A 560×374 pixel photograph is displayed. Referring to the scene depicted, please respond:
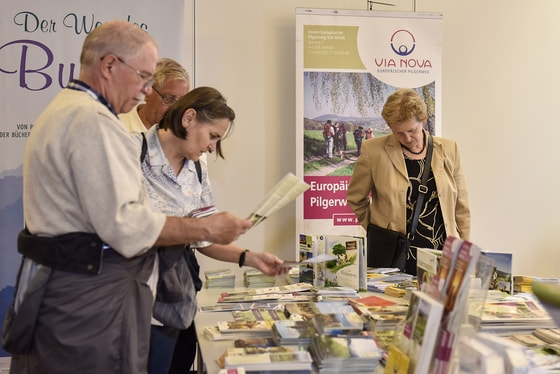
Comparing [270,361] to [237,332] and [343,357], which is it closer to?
[343,357]

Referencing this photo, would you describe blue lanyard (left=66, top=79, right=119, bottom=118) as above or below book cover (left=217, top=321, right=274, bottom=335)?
above

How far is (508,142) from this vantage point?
18.2 feet

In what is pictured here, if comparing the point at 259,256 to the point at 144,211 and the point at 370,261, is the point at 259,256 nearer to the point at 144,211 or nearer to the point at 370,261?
the point at 144,211

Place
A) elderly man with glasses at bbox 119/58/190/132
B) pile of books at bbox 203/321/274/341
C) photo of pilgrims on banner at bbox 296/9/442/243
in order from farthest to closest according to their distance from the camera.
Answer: photo of pilgrims on banner at bbox 296/9/442/243 → elderly man with glasses at bbox 119/58/190/132 → pile of books at bbox 203/321/274/341

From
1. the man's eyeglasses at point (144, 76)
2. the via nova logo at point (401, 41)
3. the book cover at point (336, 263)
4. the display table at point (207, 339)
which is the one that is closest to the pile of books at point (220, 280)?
the display table at point (207, 339)

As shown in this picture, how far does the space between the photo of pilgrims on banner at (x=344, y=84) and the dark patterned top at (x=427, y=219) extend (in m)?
1.23

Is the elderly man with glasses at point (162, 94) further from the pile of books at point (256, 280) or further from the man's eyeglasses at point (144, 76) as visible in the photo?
the man's eyeglasses at point (144, 76)

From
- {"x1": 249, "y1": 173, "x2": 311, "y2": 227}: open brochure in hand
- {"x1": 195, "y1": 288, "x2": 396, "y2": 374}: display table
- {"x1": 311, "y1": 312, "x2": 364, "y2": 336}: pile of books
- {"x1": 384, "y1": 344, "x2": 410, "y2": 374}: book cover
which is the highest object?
{"x1": 249, "y1": 173, "x2": 311, "y2": 227}: open brochure in hand

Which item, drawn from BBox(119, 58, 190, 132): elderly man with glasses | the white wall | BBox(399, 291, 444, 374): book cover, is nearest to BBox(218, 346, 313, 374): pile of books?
BBox(399, 291, 444, 374): book cover

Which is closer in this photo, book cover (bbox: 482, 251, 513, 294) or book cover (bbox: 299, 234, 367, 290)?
book cover (bbox: 482, 251, 513, 294)

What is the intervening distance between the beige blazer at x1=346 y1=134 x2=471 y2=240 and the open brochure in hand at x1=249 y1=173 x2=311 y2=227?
1.69m

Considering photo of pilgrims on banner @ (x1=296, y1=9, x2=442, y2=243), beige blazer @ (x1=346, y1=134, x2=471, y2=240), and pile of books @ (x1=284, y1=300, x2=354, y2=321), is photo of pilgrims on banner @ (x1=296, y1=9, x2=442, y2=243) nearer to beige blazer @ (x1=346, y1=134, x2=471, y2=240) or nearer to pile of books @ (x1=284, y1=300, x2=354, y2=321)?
beige blazer @ (x1=346, y1=134, x2=471, y2=240)

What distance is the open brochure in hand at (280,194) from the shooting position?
7.23 ft

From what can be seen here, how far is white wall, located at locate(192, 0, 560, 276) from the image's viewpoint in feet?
16.8
